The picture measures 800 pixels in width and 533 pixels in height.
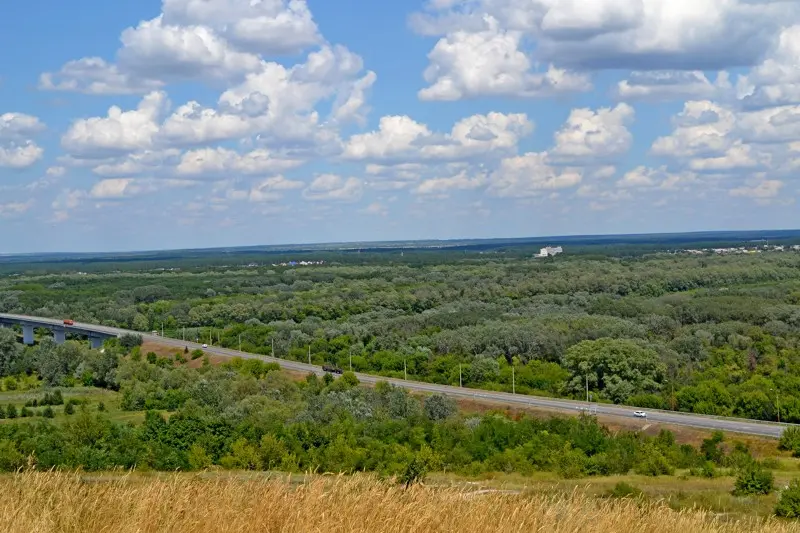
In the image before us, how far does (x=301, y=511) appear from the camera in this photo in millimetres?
7898

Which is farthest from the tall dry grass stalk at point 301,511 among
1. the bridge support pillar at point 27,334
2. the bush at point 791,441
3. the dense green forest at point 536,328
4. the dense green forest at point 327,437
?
the bridge support pillar at point 27,334

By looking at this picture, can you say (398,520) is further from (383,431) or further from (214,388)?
(214,388)

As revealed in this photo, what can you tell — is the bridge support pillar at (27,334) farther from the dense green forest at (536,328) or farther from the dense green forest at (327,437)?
the dense green forest at (327,437)

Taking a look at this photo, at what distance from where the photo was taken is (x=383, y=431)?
44.2m

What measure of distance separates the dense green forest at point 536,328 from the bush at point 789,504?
27.7 m

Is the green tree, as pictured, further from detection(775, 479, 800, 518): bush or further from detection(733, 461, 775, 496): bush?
detection(775, 479, 800, 518): bush

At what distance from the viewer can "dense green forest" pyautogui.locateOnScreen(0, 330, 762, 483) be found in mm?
37688

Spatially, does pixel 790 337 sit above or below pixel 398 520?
below

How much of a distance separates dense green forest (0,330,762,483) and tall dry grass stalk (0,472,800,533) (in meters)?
19.3

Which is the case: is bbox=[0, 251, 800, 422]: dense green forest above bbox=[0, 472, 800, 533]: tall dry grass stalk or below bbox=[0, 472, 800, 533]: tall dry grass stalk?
below

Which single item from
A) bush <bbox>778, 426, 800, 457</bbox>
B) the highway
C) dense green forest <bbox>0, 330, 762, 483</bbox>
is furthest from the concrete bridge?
bush <bbox>778, 426, 800, 457</bbox>

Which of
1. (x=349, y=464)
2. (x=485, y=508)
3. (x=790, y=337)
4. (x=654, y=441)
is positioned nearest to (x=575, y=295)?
(x=790, y=337)

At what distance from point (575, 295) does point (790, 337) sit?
44322mm

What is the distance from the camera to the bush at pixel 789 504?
87.5 feet
